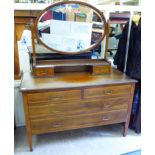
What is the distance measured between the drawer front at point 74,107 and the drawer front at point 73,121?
54mm

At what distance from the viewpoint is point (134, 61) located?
5.99ft

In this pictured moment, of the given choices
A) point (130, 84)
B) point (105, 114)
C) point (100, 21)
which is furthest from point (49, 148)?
point (100, 21)

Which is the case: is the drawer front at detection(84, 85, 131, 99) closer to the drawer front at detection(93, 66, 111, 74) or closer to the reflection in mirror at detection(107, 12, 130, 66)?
the drawer front at detection(93, 66, 111, 74)

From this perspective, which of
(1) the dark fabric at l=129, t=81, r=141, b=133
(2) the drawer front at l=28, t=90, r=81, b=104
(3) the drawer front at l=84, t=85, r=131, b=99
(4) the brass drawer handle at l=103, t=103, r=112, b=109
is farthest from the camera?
(1) the dark fabric at l=129, t=81, r=141, b=133

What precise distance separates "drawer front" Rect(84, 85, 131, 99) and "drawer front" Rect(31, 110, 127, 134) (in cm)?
20

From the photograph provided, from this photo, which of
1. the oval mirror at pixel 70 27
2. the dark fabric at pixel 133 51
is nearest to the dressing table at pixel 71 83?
the oval mirror at pixel 70 27

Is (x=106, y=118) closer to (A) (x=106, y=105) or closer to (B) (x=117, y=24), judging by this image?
(A) (x=106, y=105)

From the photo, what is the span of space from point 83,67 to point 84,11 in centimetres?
55

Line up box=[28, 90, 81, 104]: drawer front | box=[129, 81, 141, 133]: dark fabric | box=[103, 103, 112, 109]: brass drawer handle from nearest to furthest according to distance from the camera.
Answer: box=[28, 90, 81, 104]: drawer front, box=[103, 103, 112, 109]: brass drawer handle, box=[129, 81, 141, 133]: dark fabric

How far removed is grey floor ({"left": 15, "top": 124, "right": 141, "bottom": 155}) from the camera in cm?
174

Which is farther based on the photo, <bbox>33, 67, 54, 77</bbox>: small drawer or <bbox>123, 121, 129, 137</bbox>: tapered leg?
<bbox>123, 121, 129, 137</bbox>: tapered leg

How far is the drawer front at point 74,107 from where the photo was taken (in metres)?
1.57

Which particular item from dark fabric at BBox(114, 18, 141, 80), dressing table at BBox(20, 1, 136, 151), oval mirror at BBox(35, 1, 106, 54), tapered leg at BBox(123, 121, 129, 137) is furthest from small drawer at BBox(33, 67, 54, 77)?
tapered leg at BBox(123, 121, 129, 137)

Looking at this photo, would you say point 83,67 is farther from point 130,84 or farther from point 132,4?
point 132,4
